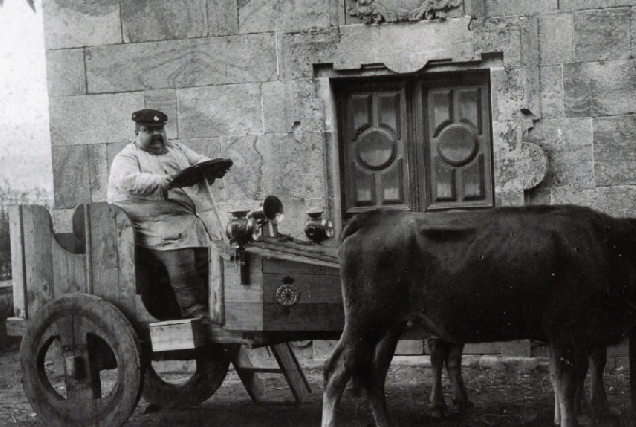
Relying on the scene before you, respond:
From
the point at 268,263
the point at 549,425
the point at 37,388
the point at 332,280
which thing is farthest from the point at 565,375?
the point at 37,388

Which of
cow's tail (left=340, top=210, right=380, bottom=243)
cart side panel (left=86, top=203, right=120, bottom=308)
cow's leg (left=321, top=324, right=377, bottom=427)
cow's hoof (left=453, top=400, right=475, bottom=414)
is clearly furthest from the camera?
cow's hoof (left=453, top=400, right=475, bottom=414)

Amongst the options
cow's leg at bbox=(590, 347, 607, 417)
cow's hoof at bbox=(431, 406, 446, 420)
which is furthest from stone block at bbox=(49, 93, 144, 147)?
cow's leg at bbox=(590, 347, 607, 417)

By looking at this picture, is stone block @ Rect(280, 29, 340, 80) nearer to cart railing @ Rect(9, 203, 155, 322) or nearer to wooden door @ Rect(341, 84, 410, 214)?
wooden door @ Rect(341, 84, 410, 214)

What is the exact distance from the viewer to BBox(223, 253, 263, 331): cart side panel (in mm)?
5445

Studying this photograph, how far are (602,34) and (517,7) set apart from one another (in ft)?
2.56

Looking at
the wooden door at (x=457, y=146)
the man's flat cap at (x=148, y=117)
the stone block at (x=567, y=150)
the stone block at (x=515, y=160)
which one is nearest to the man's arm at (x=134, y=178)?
the man's flat cap at (x=148, y=117)

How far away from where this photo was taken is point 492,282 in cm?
496

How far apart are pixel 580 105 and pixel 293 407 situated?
12.0 feet

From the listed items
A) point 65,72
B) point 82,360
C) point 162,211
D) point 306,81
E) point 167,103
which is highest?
point 65,72

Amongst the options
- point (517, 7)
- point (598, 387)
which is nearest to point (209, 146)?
point (517, 7)

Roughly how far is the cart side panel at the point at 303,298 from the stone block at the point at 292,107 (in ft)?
9.66

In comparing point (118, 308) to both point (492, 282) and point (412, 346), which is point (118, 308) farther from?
point (412, 346)

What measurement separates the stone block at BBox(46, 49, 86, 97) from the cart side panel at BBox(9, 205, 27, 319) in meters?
2.75

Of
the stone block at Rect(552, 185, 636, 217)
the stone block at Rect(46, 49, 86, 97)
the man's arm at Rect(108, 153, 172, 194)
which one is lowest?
the stone block at Rect(552, 185, 636, 217)
